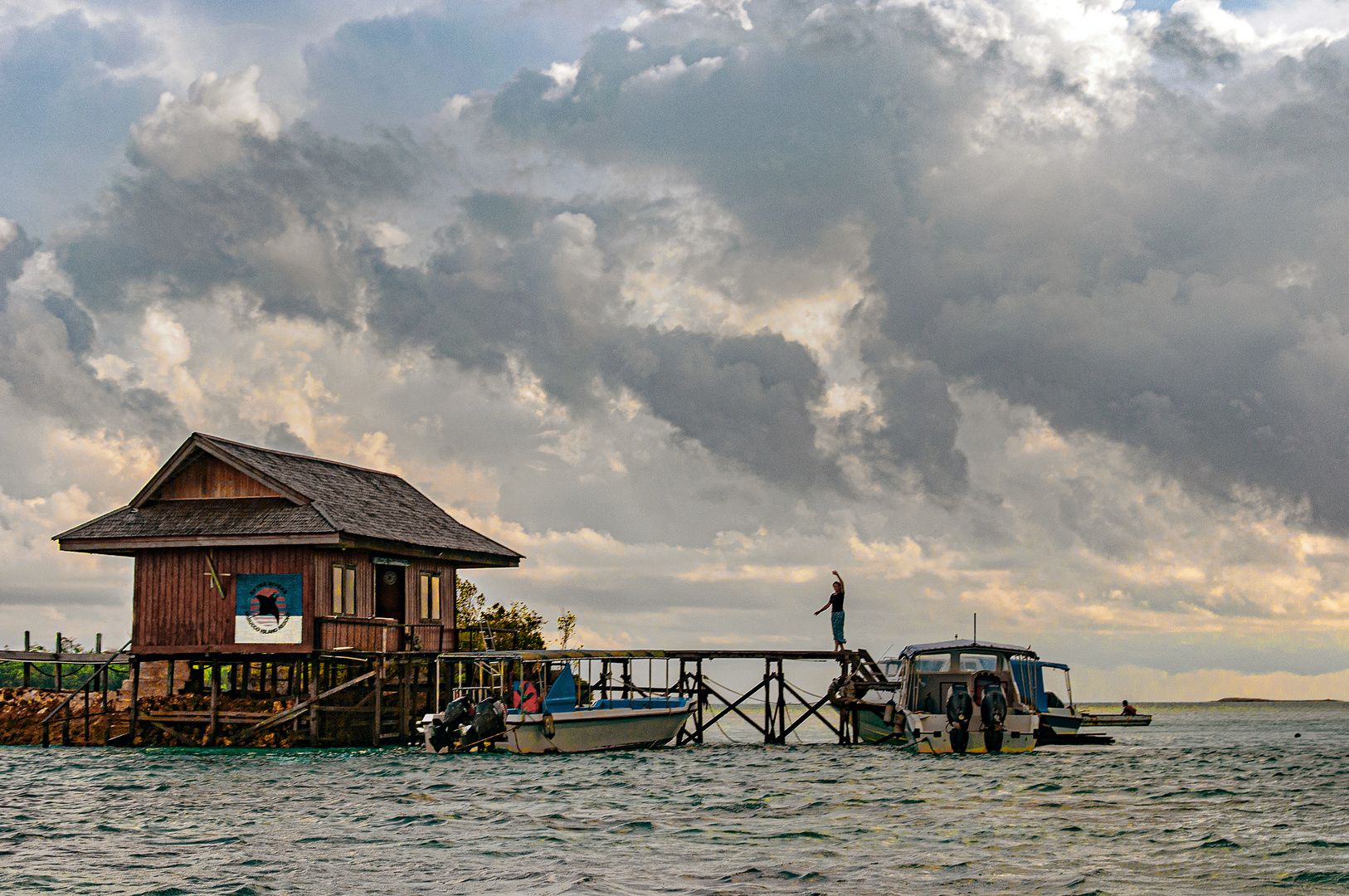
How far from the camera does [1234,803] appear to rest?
88.3ft

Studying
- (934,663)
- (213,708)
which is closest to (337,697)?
(213,708)

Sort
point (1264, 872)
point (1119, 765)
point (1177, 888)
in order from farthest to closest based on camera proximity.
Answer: point (1119, 765)
point (1264, 872)
point (1177, 888)

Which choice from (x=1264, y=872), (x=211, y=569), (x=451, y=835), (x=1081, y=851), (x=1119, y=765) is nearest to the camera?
(x=1264, y=872)

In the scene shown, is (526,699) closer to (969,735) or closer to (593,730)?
(593,730)

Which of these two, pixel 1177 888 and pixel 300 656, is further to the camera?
pixel 300 656

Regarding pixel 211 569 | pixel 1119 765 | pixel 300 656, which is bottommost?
pixel 1119 765

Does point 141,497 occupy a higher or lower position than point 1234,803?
higher

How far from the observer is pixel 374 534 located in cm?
3988

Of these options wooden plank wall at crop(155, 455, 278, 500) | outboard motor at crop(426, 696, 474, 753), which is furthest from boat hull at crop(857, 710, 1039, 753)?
wooden plank wall at crop(155, 455, 278, 500)

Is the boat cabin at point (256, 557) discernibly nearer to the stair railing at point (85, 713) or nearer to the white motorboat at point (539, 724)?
the stair railing at point (85, 713)

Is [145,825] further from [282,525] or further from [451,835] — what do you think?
[282,525]

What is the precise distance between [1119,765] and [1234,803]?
10225mm

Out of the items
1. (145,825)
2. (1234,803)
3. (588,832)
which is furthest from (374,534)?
(1234,803)

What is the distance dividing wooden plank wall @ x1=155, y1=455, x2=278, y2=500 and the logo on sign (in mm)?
2991
